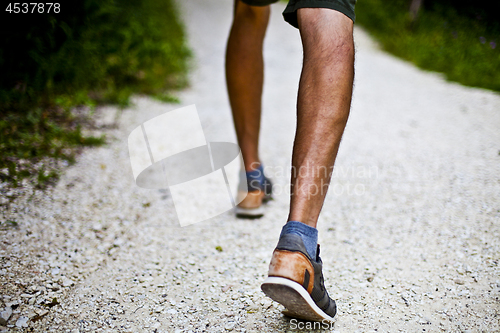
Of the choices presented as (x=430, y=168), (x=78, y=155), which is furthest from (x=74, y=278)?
(x=430, y=168)

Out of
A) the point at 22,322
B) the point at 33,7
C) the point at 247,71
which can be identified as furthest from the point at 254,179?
the point at 33,7

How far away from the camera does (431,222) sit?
152 centimetres

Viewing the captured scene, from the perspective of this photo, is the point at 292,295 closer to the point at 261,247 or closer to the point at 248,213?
the point at 261,247

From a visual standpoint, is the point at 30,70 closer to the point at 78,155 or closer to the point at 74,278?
the point at 78,155

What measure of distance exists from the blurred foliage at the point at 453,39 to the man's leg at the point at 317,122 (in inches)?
95.5

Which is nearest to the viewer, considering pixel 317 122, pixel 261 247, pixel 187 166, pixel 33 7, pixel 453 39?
pixel 317 122

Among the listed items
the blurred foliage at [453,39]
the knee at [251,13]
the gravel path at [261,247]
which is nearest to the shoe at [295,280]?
the gravel path at [261,247]

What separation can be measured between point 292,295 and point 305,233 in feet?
0.47

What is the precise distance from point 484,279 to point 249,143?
0.98 meters

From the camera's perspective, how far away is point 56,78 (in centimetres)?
247

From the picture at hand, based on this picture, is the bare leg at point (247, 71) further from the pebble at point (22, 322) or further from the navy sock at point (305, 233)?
the pebble at point (22, 322)

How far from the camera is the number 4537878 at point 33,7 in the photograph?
1.91 metres

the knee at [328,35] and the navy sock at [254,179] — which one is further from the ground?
the knee at [328,35]

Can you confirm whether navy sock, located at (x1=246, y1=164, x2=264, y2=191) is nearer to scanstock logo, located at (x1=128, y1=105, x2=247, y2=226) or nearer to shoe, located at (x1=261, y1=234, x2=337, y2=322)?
scanstock logo, located at (x1=128, y1=105, x2=247, y2=226)
